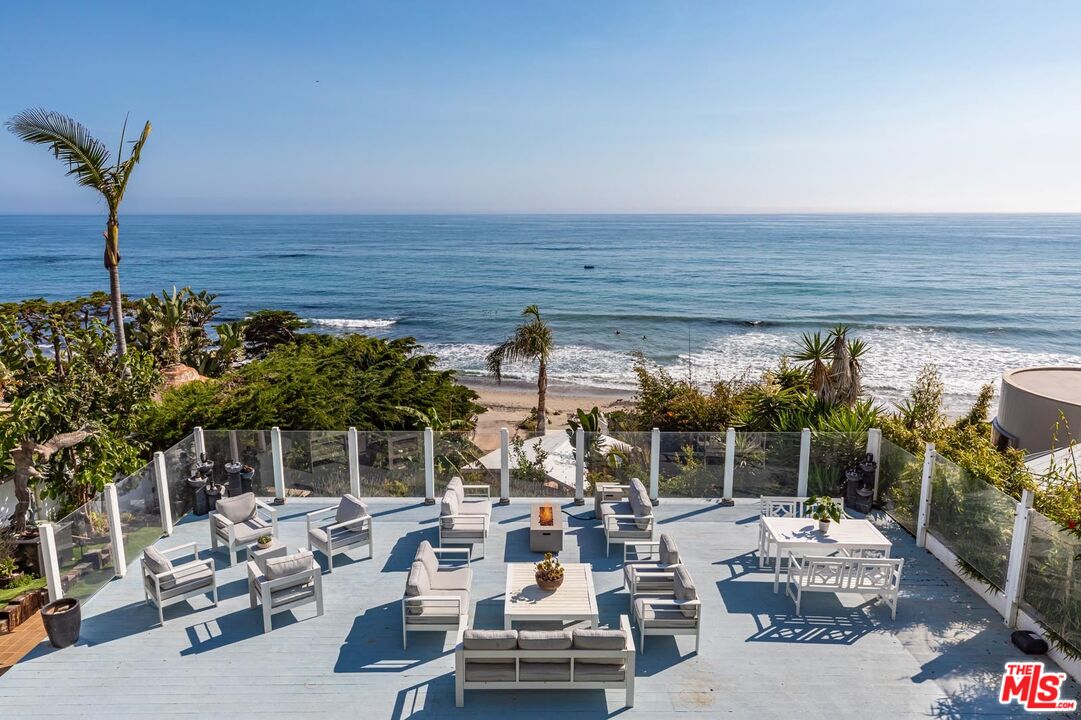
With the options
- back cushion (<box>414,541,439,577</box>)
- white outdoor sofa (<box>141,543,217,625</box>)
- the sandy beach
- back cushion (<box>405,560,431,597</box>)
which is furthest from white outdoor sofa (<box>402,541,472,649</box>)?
the sandy beach

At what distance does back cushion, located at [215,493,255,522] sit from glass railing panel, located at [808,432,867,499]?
9465mm

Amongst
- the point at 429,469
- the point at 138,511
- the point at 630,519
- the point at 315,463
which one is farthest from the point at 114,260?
the point at 630,519

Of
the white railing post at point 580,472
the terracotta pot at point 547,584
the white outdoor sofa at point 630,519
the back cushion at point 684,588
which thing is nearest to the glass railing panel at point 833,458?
the white outdoor sofa at point 630,519

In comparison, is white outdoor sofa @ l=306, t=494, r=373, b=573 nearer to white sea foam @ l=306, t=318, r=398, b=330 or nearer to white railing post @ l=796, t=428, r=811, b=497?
white railing post @ l=796, t=428, r=811, b=497

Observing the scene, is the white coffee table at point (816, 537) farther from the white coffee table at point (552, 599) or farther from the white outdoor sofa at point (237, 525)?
the white outdoor sofa at point (237, 525)

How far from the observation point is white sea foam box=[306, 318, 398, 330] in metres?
47.2

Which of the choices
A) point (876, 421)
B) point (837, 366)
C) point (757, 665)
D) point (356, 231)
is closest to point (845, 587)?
point (757, 665)

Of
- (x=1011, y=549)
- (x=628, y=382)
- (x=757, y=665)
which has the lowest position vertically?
(x=628, y=382)

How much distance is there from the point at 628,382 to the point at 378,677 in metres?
26.6

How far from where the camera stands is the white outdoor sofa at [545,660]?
638 cm

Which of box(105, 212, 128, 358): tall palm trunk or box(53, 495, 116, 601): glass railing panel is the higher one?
box(105, 212, 128, 358): tall palm trunk

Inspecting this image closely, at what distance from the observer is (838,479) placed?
38.8 ft

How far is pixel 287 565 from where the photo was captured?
26.0 ft

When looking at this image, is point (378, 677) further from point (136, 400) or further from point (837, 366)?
point (837, 366)
